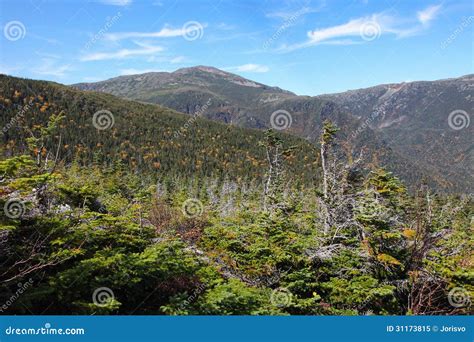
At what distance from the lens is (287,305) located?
Answer: 820 cm

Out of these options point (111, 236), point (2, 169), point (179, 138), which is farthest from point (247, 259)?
point (179, 138)
